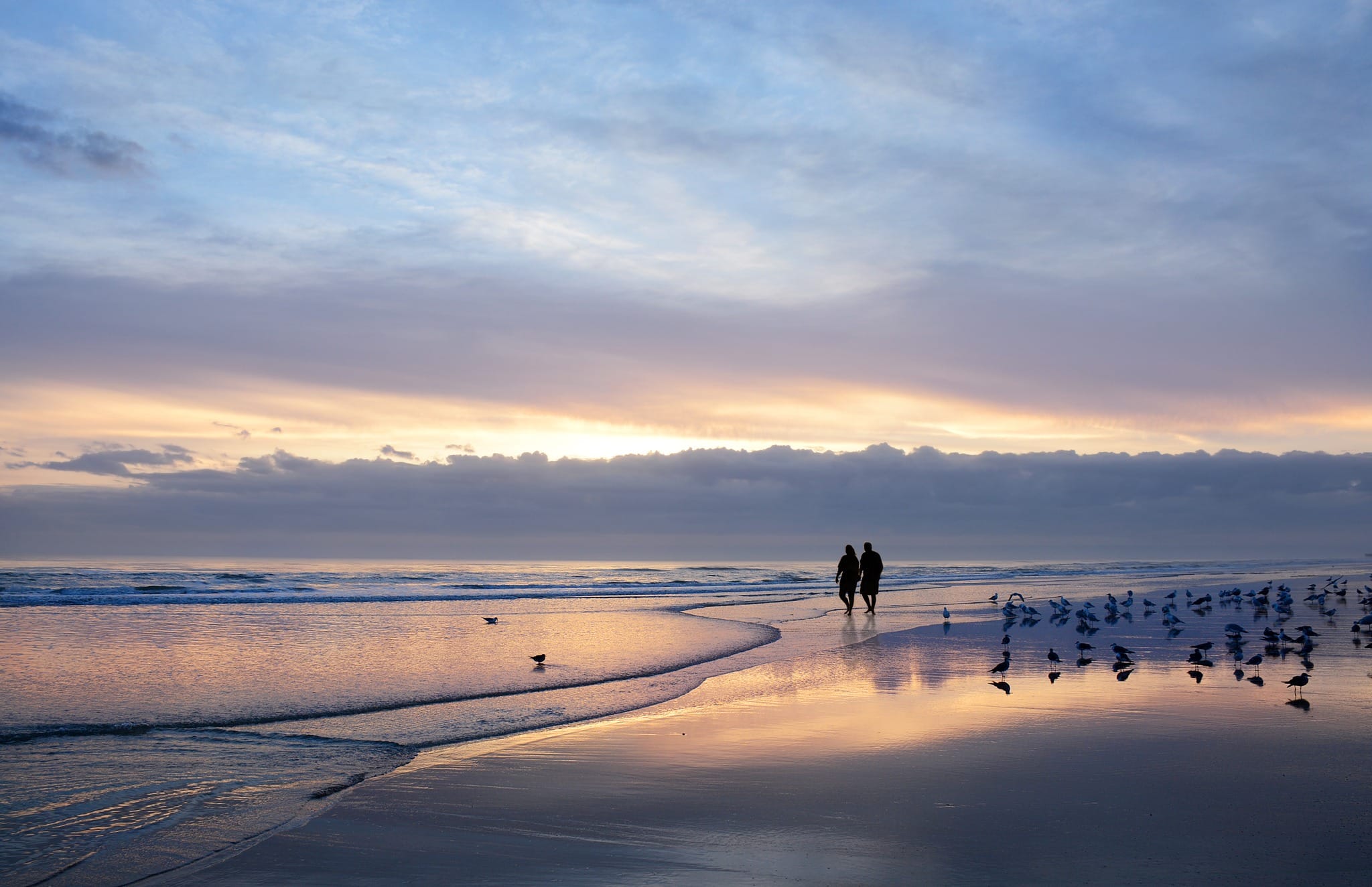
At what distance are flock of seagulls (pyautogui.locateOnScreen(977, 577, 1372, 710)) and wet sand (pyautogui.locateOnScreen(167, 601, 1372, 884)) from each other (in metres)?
1.53

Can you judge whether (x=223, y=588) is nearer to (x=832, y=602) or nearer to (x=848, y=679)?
(x=832, y=602)

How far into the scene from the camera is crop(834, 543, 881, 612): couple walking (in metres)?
25.7

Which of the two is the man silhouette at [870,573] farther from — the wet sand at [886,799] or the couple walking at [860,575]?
the wet sand at [886,799]

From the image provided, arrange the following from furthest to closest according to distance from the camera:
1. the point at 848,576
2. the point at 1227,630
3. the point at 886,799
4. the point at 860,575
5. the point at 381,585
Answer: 1. the point at 381,585
2. the point at 860,575
3. the point at 848,576
4. the point at 1227,630
5. the point at 886,799

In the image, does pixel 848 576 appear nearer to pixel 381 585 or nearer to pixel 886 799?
pixel 886 799

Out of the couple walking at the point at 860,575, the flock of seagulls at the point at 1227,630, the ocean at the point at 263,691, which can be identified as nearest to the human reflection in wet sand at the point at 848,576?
the couple walking at the point at 860,575

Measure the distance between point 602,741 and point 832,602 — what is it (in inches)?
1008

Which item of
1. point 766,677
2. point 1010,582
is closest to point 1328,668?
point 766,677

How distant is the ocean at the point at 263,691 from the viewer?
238 inches

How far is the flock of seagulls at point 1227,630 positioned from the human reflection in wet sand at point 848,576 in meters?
4.20

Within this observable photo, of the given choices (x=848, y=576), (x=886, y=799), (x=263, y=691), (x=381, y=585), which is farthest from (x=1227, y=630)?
(x=381, y=585)

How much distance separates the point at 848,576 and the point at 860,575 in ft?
3.02

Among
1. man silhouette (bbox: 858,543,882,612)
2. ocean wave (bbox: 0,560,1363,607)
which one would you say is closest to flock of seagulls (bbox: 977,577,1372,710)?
man silhouette (bbox: 858,543,882,612)

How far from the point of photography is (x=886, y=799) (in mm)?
6129
